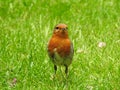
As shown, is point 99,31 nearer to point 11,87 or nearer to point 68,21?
point 68,21

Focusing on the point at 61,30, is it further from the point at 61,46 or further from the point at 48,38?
the point at 48,38

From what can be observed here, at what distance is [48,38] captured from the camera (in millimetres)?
6996

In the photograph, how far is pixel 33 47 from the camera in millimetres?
6516

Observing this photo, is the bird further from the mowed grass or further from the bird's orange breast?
the mowed grass

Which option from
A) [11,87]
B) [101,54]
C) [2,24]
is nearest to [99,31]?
[101,54]

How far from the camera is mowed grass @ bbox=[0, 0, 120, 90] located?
5.73 m

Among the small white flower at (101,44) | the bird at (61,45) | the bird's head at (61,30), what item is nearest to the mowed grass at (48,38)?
the small white flower at (101,44)

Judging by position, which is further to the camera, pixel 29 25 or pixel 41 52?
pixel 29 25

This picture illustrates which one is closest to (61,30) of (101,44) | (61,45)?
(61,45)

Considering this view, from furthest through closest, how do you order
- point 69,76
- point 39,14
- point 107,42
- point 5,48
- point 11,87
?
point 39,14 < point 107,42 < point 5,48 < point 69,76 < point 11,87

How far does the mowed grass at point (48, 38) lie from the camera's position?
573 centimetres

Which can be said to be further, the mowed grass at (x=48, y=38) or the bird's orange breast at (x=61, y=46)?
the mowed grass at (x=48, y=38)

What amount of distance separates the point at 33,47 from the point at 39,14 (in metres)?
1.51

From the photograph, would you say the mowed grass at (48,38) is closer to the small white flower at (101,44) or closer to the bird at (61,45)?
the small white flower at (101,44)
